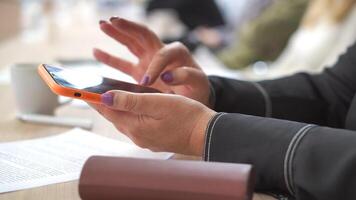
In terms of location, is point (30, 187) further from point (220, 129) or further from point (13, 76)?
point (13, 76)

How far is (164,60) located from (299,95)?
26 cm

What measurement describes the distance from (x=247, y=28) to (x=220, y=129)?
77.5 inches

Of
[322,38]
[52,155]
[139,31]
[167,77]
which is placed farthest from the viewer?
[322,38]

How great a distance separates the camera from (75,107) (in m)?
1.05

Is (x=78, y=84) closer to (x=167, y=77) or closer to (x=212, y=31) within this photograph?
(x=167, y=77)

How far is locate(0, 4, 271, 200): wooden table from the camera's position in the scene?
606mm

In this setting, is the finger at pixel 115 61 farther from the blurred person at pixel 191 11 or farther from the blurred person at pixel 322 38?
the blurred person at pixel 191 11

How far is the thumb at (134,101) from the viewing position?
24.5 inches

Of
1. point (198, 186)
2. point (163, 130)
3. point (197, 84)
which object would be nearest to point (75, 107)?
point (197, 84)

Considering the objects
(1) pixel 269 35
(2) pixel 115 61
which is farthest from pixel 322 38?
(2) pixel 115 61

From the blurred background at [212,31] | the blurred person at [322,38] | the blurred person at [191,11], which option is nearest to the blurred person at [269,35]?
the blurred background at [212,31]

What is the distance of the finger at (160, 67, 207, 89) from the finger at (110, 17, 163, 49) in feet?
0.39

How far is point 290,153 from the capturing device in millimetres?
580

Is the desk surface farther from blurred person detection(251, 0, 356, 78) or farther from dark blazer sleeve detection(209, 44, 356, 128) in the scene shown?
blurred person detection(251, 0, 356, 78)
